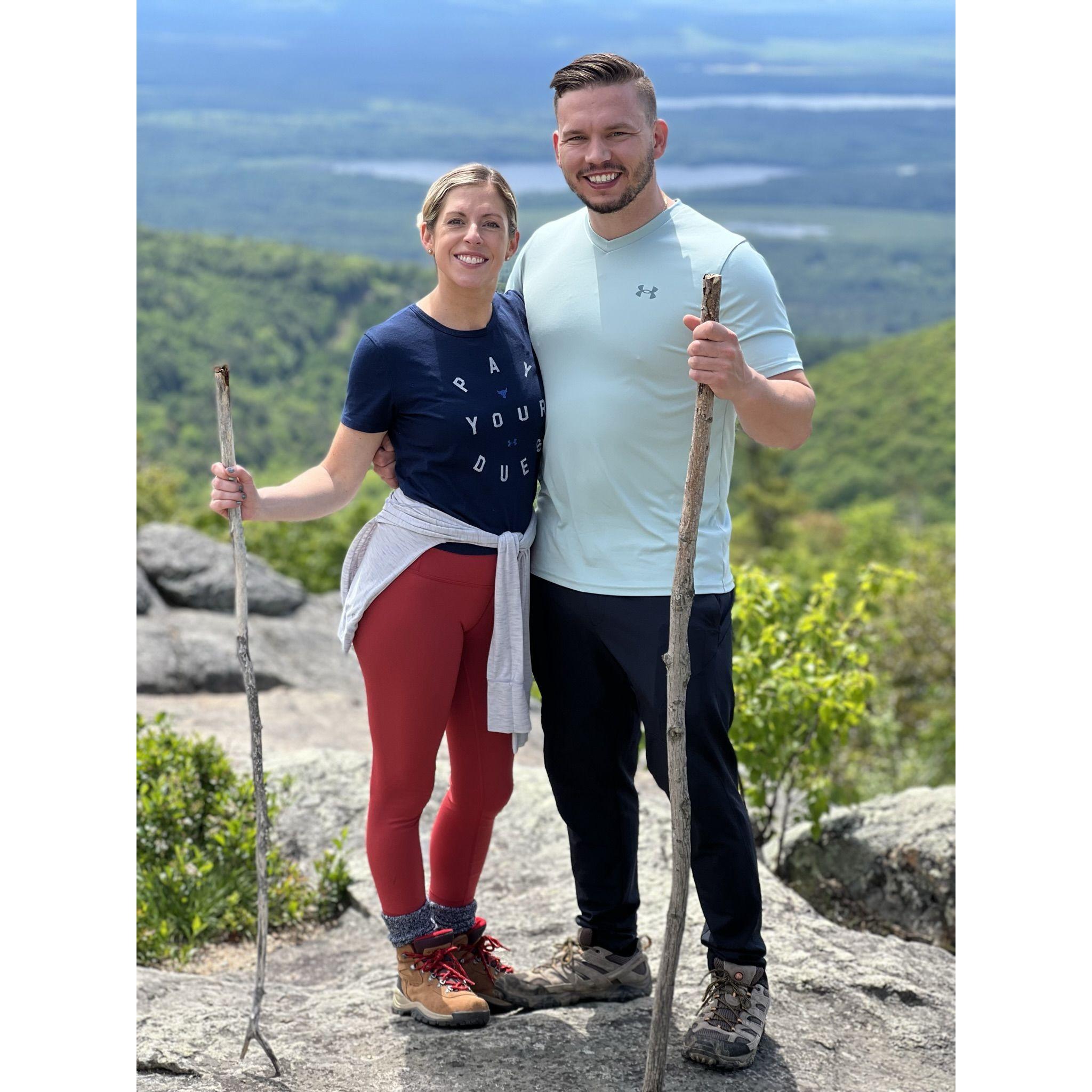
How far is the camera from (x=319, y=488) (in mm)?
2941

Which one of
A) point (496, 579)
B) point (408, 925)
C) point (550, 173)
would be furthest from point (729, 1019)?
point (550, 173)

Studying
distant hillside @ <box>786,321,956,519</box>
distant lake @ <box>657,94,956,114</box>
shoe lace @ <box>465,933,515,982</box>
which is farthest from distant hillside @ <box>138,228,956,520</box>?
distant lake @ <box>657,94,956,114</box>

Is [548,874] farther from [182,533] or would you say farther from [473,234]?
[182,533]

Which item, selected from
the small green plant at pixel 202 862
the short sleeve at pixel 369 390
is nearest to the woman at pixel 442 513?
the short sleeve at pixel 369 390

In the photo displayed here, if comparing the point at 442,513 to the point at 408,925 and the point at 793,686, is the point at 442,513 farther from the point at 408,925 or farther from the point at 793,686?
the point at 793,686

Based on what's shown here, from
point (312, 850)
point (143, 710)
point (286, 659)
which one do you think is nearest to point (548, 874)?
point (312, 850)

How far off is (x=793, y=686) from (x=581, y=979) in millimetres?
1742

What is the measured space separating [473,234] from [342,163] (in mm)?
118819

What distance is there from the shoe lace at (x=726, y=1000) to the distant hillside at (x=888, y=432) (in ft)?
154

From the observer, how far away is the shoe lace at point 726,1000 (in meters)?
3.07

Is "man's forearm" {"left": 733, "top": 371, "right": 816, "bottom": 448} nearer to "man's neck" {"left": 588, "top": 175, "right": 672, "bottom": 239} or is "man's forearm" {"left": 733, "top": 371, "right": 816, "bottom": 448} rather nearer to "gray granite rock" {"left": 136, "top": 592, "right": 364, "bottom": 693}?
"man's neck" {"left": 588, "top": 175, "right": 672, "bottom": 239}

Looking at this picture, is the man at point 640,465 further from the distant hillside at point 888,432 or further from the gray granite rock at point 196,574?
the distant hillside at point 888,432

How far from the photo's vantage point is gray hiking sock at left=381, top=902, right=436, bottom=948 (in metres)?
3.19

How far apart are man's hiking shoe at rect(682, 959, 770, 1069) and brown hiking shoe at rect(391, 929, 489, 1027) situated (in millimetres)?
542
